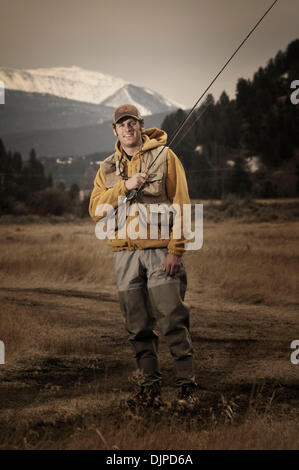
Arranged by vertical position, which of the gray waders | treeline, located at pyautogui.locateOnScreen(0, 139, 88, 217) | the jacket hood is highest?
treeline, located at pyautogui.locateOnScreen(0, 139, 88, 217)

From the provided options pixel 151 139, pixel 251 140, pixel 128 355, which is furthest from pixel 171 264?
pixel 251 140

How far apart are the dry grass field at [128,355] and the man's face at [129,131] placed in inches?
61.8

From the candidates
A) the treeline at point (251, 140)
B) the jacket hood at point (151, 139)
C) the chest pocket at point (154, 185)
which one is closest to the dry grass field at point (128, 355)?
the chest pocket at point (154, 185)

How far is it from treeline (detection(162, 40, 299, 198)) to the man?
44.2 feet

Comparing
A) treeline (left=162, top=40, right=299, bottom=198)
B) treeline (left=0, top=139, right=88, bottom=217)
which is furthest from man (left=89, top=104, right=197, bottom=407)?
treeline (left=0, top=139, right=88, bottom=217)

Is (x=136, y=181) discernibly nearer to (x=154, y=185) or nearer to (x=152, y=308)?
(x=154, y=185)

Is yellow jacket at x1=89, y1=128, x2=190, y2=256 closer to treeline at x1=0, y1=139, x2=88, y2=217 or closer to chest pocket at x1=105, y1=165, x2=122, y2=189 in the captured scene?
chest pocket at x1=105, y1=165, x2=122, y2=189

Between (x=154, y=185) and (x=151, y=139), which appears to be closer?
(x=154, y=185)

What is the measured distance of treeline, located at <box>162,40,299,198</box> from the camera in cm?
1725

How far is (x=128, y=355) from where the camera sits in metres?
4.76

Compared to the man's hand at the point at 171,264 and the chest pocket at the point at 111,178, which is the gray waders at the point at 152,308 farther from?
the chest pocket at the point at 111,178

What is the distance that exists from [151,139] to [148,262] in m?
0.76

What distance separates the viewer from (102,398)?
11.6 ft

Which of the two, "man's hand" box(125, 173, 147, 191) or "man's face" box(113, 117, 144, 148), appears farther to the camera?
"man's face" box(113, 117, 144, 148)
